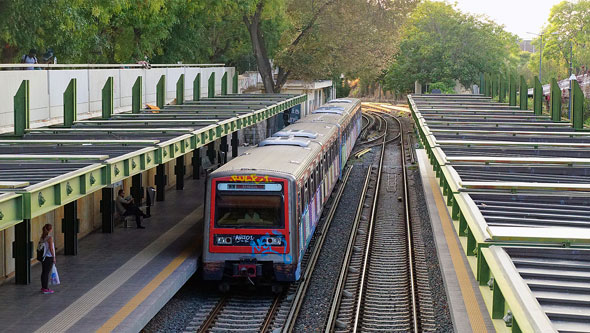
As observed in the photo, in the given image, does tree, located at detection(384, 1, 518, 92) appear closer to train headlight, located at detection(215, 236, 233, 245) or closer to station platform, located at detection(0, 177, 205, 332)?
station platform, located at detection(0, 177, 205, 332)

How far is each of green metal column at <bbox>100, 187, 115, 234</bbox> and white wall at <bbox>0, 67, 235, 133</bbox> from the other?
8.13 ft

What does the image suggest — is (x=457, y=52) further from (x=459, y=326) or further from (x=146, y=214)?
(x=459, y=326)

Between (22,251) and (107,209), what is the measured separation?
16.8 feet

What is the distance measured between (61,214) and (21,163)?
441 centimetres

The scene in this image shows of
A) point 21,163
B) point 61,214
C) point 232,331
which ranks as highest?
point 21,163

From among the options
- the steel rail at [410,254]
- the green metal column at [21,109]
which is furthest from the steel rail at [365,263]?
the green metal column at [21,109]

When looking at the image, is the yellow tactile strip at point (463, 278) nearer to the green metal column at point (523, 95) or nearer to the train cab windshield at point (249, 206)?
the train cab windshield at point (249, 206)

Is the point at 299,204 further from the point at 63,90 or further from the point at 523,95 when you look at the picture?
the point at 523,95

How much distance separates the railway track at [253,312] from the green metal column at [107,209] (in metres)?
4.91

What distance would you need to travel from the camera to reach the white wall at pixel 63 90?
61.3 ft

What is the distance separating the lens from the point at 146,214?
21.6m

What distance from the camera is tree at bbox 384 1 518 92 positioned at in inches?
2825

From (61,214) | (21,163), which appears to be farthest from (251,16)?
(21,163)

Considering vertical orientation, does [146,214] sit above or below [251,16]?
below
